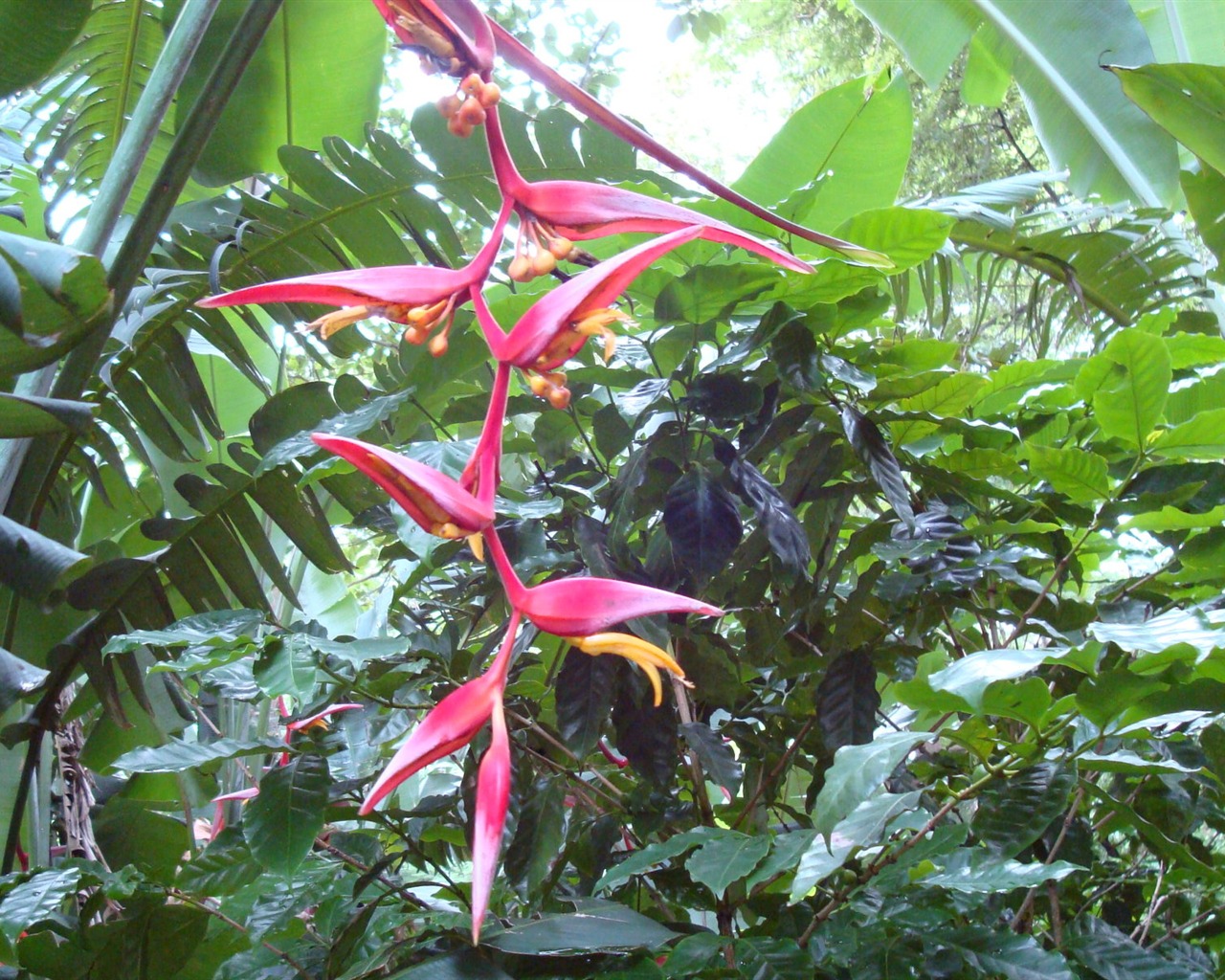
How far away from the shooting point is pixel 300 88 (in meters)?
0.90

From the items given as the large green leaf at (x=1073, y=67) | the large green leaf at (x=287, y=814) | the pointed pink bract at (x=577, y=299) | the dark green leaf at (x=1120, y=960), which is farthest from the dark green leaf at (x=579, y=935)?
the large green leaf at (x=1073, y=67)

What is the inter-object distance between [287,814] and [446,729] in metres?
0.40

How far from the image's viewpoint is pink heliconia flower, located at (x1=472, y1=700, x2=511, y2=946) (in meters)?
0.16

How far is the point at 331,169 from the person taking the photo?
0.80 meters

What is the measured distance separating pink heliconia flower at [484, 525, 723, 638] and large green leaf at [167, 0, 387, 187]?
87 centimetres

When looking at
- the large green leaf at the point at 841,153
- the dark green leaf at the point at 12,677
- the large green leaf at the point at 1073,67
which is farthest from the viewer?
the large green leaf at the point at 1073,67

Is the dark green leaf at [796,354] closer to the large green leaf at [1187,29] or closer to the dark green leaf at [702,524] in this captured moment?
the dark green leaf at [702,524]

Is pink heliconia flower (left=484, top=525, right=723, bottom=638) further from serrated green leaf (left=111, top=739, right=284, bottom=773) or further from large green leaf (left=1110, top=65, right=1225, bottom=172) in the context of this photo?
large green leaf (left=1110, top=65, right=1225, bottom=172)

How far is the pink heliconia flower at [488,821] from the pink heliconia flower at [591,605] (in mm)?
25

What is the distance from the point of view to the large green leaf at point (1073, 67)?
138cm

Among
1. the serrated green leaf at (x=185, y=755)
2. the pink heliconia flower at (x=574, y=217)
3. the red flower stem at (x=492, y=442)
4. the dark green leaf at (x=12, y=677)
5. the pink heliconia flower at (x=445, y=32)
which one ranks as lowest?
the serrated green leaf at (x=185, y=755)

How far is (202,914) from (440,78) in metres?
0.61

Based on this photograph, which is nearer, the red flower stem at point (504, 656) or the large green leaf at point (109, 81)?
the red flower stem at point (504, 656)

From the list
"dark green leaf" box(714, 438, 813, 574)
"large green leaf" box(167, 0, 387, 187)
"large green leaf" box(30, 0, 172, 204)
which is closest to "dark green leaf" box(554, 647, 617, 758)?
"dark green leaf" box(714, 438, 813, 574)
